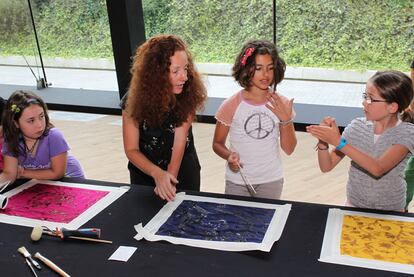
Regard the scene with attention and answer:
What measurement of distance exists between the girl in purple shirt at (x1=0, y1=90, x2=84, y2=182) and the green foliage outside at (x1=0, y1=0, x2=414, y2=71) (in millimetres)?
3182

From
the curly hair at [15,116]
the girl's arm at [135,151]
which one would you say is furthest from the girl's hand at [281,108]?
the curly hair at [15,116]

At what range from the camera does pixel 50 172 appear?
2.10 meters

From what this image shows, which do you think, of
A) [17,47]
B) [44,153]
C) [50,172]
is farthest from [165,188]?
[17,47]

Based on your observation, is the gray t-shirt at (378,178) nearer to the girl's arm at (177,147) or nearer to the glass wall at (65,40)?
the girl's arm at (177,147)

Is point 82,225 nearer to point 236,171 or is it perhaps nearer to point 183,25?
point 236,171

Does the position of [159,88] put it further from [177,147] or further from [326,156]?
[326,156]

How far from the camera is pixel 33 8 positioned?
239 inches

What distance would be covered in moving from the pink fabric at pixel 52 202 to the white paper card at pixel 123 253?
32 cm

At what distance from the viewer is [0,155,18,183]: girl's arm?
A: 6.79ft

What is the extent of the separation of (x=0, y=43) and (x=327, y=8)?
15.2 ft

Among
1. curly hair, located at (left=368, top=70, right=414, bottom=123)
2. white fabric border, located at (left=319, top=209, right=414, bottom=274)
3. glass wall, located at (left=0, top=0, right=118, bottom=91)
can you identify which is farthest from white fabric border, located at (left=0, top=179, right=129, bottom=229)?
glass wall, located at (left=0, top=0, right=118, bottom=91)

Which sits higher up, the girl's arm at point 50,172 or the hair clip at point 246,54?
the hair clip at point 246,54

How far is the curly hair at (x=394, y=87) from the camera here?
1.77m

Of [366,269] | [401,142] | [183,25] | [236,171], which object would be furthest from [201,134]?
[366,269]
